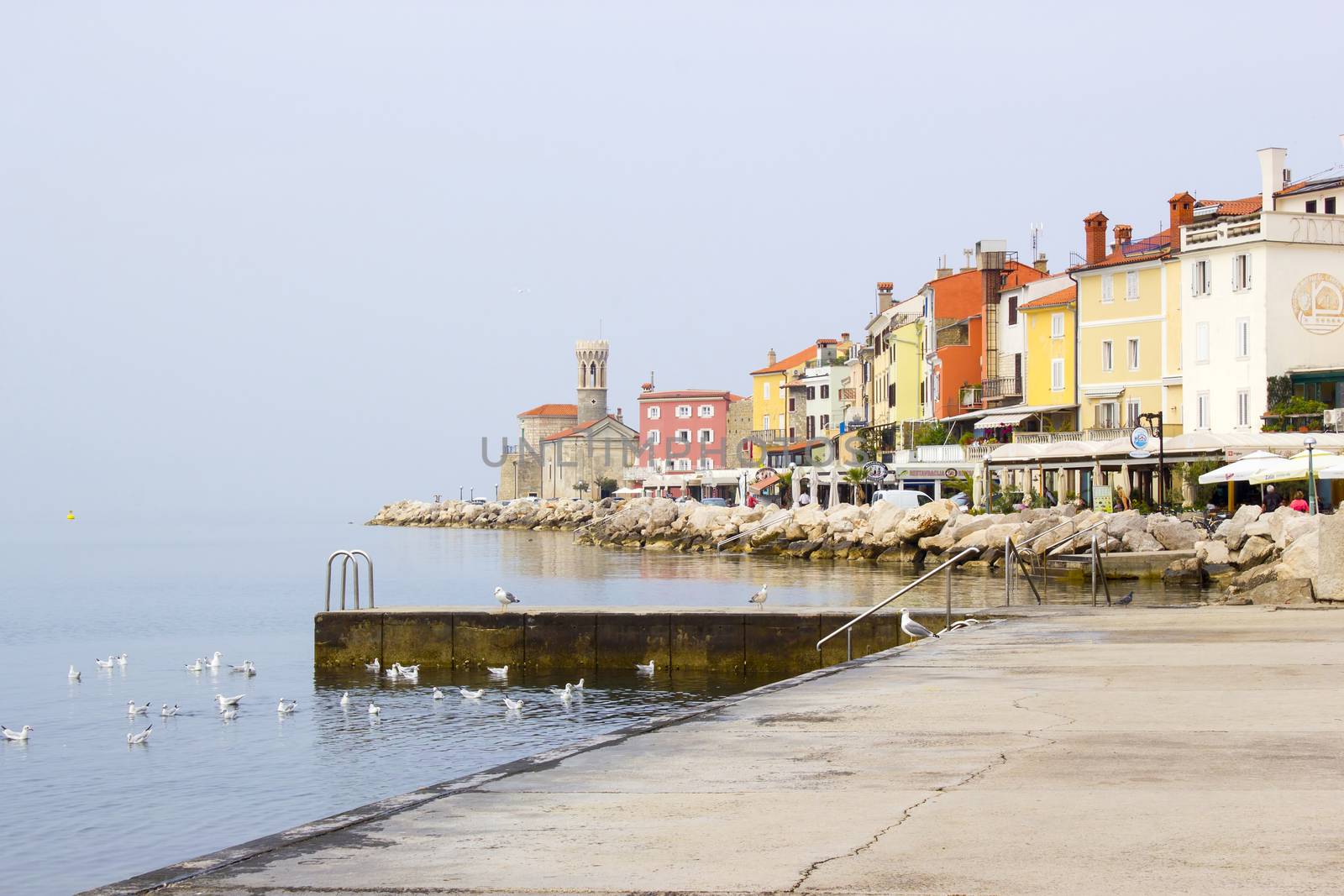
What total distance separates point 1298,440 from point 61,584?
4827 centimetres

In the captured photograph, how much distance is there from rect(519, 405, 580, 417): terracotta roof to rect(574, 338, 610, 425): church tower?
7.73ft

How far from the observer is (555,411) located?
160625 mm

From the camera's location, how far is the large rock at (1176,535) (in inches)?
1419

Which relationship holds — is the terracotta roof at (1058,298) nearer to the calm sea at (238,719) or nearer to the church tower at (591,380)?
the calm sea at (238,719)

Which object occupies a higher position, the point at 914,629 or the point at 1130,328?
the point at 1130,328

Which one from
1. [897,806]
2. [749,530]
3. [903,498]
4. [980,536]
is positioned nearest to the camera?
[897,806]

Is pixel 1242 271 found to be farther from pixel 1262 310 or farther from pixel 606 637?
pixel 606 637

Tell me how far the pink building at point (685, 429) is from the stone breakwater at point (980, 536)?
43433 millimetres

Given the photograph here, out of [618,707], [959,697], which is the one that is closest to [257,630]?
[618,707]

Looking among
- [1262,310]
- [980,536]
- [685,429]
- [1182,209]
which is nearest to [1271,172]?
[1182,209]

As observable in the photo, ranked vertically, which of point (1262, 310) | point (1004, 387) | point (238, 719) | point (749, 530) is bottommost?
point (238, 719)

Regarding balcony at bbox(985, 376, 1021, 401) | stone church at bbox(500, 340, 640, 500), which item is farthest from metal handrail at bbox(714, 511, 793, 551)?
stone church at bbox(500, 340, 640, 500)

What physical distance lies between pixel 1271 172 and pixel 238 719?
44389mm

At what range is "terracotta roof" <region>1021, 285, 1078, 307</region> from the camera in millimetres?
58000
